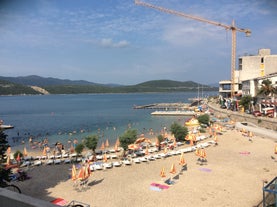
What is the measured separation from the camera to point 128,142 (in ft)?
92.4

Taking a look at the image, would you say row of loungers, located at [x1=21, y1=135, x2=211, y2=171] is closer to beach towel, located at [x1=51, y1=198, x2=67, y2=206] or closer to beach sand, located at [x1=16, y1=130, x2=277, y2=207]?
beach sand, located at [x1=16, y1=130, x2=277, y2=207]

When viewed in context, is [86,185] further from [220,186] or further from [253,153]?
[253,153]

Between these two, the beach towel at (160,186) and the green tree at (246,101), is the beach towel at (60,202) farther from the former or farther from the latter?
the green tree at (246,101)

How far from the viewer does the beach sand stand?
1605 centimetres

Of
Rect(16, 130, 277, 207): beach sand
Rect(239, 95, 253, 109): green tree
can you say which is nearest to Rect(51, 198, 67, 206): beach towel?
Rect(16, 130, 277, 207): beach sand

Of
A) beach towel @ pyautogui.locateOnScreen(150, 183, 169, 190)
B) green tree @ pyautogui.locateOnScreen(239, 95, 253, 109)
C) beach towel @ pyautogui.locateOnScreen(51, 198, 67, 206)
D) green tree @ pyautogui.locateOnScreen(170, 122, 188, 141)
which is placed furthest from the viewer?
green tree @ pyautogui.locateOnScreen(239, 95, 253, 109)

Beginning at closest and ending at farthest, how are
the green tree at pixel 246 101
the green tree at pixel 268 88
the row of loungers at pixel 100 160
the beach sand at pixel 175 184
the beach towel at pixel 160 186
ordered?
the beach sand at pixel 175 184 → the beach towel at pixel 160 186 → the row of loungers at pixel 100 160 → the green tree at pixel 268 88 → the green tree at pixel 246 101

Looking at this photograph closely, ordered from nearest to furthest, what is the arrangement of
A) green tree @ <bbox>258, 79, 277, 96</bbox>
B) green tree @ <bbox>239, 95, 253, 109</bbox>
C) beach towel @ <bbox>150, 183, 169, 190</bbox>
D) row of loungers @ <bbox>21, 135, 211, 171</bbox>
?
beach towel @ <bbox>150, 183, 169, 190</bbox> → row of loungers @ <bbox>21, 135, 211, 171</bbox> → green tree @ <bbox>258, 79, 277, 96</bbox> → green tree @ <bbox>239, 95, 253, 109</bbox>

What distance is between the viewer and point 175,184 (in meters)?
18.6

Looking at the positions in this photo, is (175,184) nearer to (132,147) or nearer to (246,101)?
(132,147)

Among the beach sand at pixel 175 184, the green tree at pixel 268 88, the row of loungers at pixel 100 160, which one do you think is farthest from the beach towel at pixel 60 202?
the green tree at pixel 268 88

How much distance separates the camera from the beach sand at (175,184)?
16047 mm

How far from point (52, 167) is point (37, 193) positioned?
713 centimetres

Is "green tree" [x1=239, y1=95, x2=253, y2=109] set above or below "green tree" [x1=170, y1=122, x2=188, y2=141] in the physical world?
above
